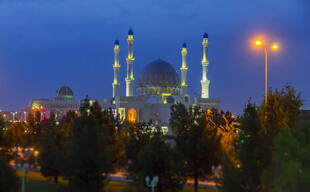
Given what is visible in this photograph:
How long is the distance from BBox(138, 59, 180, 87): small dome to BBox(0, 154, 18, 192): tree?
9864cm

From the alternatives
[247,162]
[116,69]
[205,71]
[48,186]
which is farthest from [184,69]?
[247,162]

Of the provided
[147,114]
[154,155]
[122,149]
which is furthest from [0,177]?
[147,114]

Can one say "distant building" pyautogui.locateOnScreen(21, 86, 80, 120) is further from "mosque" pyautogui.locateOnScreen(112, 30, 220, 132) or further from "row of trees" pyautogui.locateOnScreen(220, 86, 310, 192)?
"row of trees" pyautogui.locateOnScreen(220, 86, 310, 192)

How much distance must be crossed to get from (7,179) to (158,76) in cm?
9933

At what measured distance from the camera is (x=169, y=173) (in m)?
20.8

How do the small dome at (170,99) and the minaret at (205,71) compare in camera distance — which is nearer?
the small dome at (170,99)

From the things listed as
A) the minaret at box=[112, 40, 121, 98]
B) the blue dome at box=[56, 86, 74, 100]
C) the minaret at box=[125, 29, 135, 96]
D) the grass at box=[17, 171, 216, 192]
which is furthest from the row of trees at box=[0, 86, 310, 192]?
the blue dome at box=[56, 86, 74, 100]

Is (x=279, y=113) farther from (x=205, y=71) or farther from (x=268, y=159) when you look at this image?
(x=205, y=71)

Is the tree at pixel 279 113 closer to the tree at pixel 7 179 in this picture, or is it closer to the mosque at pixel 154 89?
the tree at pixel 7 179

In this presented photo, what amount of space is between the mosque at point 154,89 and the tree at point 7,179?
91.6 m

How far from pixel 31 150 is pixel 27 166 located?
2.12m

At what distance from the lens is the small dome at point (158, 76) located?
375 feet

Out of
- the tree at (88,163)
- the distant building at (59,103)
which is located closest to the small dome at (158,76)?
the distant building at (59,103)

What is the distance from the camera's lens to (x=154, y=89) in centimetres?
11431
